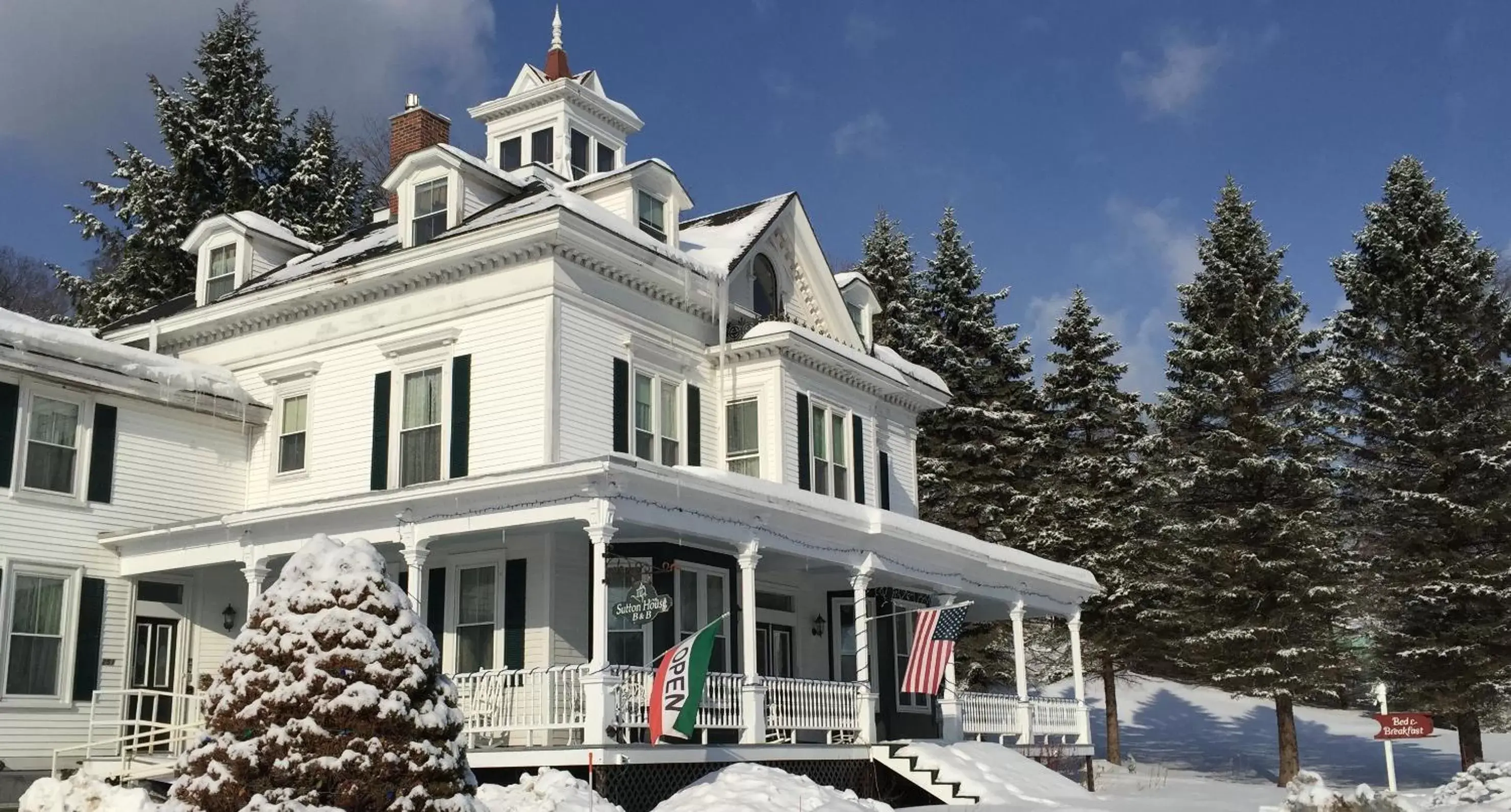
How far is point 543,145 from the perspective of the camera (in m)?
31.0

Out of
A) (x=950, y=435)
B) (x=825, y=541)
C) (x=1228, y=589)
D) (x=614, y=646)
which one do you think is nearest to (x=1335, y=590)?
(x=1228, y=589)

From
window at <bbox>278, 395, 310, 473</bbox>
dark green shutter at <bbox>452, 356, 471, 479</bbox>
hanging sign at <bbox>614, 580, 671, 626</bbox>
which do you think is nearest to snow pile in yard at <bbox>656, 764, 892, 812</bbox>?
hanging sign at <bbox>614, 580, 671, 626</bbox>

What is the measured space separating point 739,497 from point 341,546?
8211 mm

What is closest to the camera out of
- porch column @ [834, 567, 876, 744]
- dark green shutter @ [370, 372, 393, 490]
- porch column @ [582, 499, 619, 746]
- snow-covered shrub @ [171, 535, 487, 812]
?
snow-covered shrub @ [171, 535, 487, 812]

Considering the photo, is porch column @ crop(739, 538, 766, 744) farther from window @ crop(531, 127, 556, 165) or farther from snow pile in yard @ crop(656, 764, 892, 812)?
window @ crop(531, 127, 556, 165)

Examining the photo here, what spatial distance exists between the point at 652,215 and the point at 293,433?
278 inches

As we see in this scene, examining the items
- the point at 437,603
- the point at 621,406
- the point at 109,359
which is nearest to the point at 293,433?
the point at 109,359

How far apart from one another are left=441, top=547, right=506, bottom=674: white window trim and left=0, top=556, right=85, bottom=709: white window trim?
5.28 meters

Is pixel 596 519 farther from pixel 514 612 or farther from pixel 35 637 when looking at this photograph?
pixel 35 637

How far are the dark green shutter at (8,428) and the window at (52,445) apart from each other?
218 millimetres

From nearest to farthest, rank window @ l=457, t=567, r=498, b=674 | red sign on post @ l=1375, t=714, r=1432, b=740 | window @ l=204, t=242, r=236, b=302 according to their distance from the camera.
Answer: red sign on post @ l=1375, t=714, r=1432, b=740 → window @ l=457, t=567, r=498, b=674 → window @ l=204, t=242, r=236, b=302

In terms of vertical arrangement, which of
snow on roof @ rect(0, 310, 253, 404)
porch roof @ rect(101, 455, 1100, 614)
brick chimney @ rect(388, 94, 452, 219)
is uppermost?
brick chimney @ rect(388, 94, 452, 219)

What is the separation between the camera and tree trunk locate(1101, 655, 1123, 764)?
36.1 metres

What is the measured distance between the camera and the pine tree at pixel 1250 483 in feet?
107
